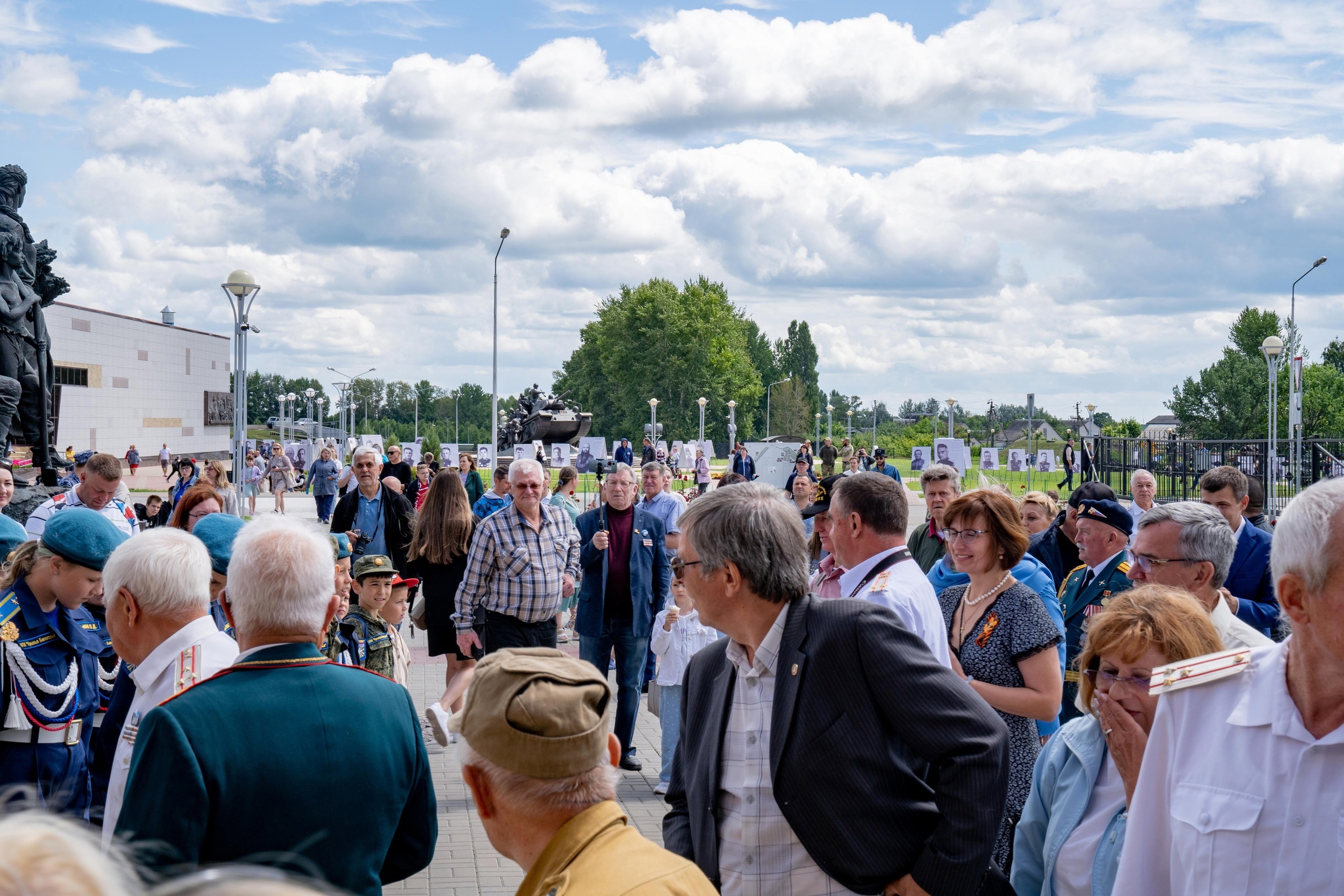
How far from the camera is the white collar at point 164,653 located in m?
2.96

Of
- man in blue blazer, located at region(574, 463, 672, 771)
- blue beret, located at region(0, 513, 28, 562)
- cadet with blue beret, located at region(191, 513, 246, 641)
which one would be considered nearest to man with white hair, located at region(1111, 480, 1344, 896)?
cadet with blue beret, located at region(191, 513, 246, 641)

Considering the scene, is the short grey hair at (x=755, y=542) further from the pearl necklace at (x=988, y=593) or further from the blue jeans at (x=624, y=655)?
the blue jeans at (x=624, y=655)

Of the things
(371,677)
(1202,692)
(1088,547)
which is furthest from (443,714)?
(1202,692)

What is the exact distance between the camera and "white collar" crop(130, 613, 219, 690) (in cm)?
296

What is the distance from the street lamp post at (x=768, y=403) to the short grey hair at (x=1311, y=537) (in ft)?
352

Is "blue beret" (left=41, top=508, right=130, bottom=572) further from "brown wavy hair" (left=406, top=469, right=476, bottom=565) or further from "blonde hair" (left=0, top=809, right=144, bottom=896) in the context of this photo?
"brown wavy hair" (left=406, top=469, right=476, bottom=565)

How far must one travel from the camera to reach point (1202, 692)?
2.08m

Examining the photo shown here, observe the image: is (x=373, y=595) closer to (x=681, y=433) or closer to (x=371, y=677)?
(x=371, y=677)

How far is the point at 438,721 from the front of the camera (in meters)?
7.60

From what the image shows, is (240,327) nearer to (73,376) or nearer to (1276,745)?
(1276,745)

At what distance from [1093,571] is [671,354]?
81708 mm

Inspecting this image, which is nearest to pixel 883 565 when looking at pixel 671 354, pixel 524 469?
pixel 524 469

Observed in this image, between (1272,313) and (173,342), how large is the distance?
7157 centimetres

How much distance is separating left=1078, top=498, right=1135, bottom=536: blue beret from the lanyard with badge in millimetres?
2176
